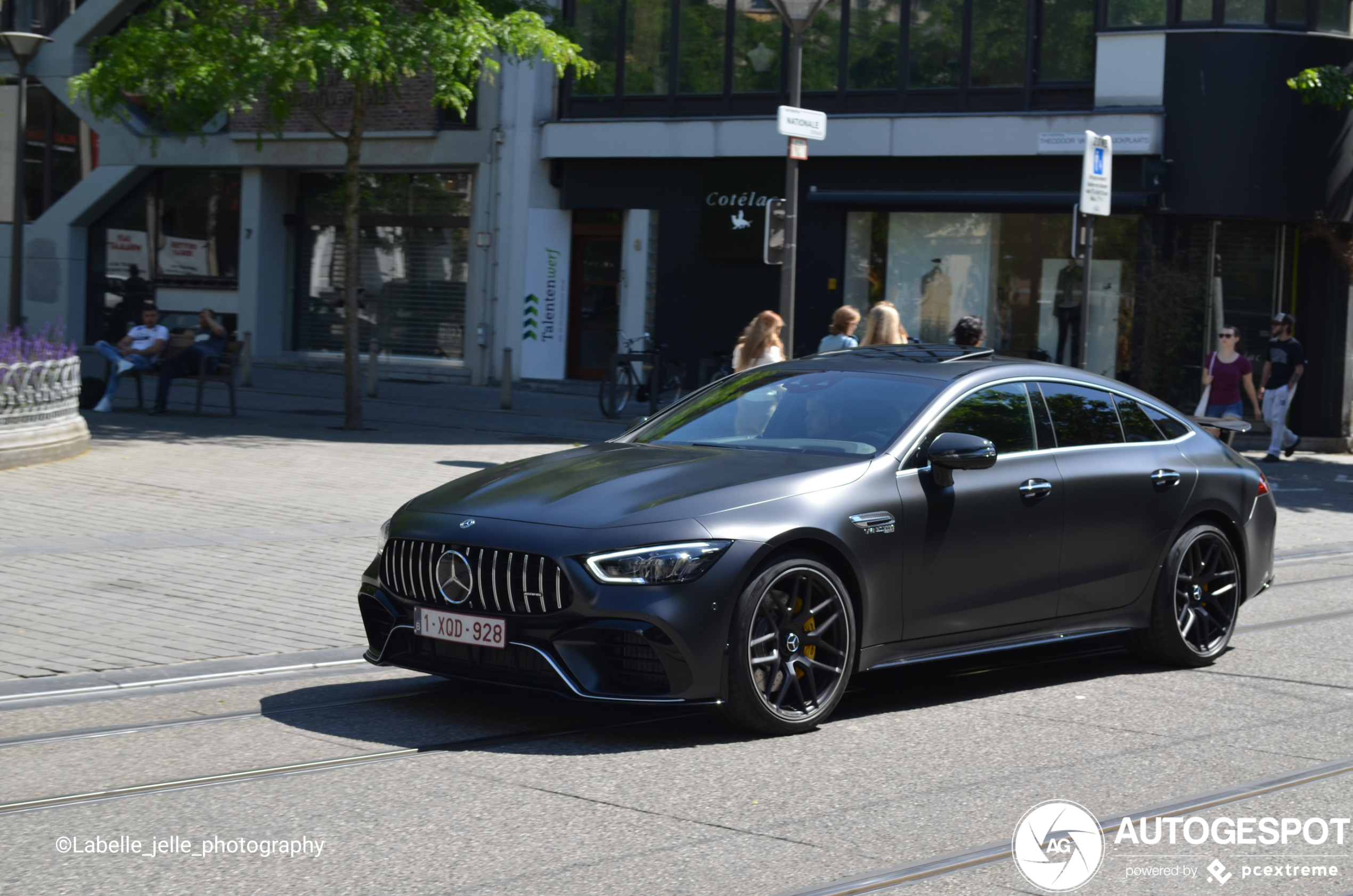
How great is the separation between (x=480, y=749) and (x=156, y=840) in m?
1.40

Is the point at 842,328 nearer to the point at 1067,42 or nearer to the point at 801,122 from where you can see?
the point at 801,122

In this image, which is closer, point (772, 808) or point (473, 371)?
point (772, 808)

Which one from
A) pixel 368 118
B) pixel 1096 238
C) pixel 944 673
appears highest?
pixel 368 118

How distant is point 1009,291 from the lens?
2350 cm

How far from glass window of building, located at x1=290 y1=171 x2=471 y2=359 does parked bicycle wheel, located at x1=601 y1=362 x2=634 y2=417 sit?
686 cm

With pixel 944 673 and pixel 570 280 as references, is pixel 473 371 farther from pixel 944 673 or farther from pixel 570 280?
pixel 944 673

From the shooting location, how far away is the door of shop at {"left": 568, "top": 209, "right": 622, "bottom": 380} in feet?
89.6

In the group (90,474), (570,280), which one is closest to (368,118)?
(570,280)

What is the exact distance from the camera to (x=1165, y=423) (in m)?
7.61

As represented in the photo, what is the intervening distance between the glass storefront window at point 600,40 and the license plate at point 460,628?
21664mm

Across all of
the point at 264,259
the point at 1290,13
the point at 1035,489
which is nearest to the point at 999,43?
the point at 1290,13

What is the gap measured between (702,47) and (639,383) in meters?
6.37

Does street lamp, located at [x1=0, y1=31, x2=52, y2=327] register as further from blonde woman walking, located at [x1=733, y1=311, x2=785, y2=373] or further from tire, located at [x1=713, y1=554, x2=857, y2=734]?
tire, located at [x1=713, y1=554, x2=857, y2=734]

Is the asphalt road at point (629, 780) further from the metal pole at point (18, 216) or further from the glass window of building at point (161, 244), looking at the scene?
the glass window of building at point (161, 244)
